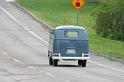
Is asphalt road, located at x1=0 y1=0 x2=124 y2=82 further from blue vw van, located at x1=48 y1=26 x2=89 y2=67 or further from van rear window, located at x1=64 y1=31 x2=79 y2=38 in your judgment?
van rear window, located at x1=64 y1=31 x2=79 y2=38

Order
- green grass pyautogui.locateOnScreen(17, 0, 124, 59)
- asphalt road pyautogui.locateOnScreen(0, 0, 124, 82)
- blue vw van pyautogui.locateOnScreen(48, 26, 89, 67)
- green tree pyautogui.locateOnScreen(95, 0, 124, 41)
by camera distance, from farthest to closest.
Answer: green tree pyautogui.locateOnScreen(95, 0, 124, 41)
green grass pyautogui.locateOnScreen(17, 0, 124, 59)
blue vw van pyautogui.locateOnScreen(48, 26, 89, 67)
asphalt road pyautogui.locateOnScreen(0, 0, 124, 82)

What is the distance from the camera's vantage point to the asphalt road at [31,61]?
75.1ft

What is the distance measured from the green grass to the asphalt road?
176 centimetres

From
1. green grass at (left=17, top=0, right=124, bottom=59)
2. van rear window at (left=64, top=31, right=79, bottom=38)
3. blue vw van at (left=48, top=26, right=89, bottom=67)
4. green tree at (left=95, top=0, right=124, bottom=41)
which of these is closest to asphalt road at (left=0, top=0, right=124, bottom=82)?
blue vw van at (left=48, top=26, right=89, bottom=67)

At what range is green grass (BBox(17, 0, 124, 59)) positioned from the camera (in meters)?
41.7

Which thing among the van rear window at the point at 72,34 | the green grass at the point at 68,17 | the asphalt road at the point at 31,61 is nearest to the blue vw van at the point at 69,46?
the van rear window at the point at 72,34

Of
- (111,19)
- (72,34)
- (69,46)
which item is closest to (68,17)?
(111,19)

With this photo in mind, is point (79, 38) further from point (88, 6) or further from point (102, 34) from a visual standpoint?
point (88, 6)

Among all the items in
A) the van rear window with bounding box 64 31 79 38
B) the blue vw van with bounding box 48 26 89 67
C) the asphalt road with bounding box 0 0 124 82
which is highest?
the van rear window with bounding box 64 31 79 38

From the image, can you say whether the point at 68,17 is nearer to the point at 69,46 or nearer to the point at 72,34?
the point at 72,34

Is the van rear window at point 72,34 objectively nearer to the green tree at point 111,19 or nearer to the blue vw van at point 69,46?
the blue vw van at point 69,46

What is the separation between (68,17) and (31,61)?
1285 inches

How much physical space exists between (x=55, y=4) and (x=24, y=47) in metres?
37.6

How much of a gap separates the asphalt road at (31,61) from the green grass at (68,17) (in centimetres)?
176
